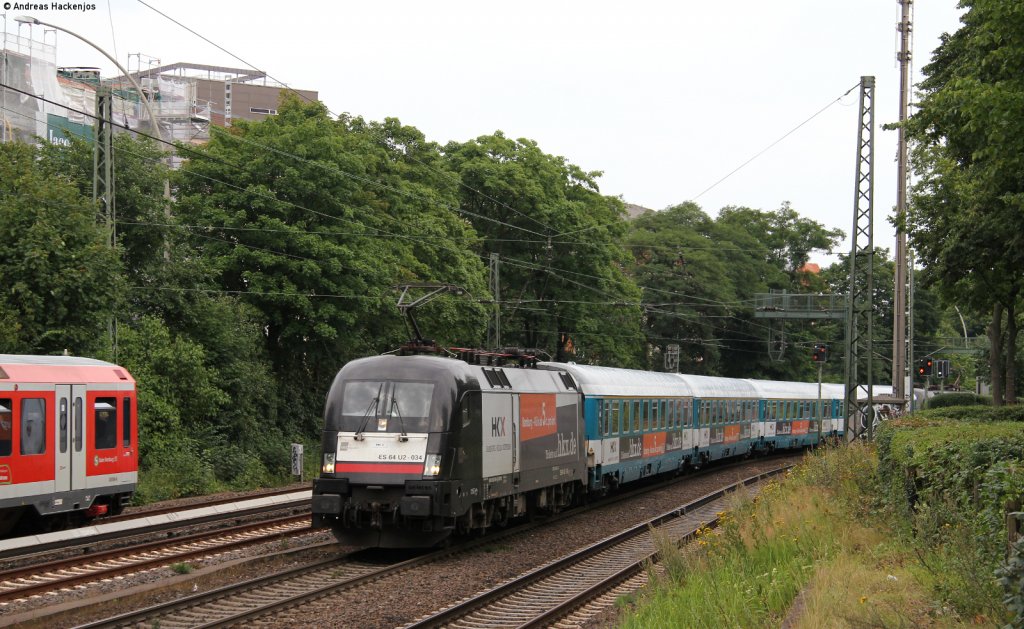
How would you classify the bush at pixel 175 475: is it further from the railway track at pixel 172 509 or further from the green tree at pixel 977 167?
the green tree at pixel 977 167

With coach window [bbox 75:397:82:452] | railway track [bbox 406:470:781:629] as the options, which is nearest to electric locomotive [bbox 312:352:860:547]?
railway track [bbox 406:470:781:629]

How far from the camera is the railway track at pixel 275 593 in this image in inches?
441

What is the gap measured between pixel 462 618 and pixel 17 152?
1794cm

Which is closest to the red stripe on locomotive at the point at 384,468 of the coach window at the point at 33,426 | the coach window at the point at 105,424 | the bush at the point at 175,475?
the coach window at the point at 33,426

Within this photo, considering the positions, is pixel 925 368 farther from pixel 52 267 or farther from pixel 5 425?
pixel 5 425

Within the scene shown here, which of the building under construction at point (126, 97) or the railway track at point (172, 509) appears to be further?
the building under construction at point (126, 97)

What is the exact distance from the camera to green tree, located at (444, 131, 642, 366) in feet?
166

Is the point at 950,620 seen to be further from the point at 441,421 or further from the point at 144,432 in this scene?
the point at 144,432

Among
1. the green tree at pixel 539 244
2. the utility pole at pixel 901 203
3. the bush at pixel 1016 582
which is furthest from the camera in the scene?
the green tree at pixel 539 244

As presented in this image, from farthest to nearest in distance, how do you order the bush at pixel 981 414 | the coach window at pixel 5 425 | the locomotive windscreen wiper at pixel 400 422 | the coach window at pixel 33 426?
the bush at pixel 981 414, the coach window at pixel 33 426, the coach window at pixel 5 425, the locomotive windscreen wiper at pixel 400 422

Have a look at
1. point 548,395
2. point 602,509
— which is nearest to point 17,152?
point 548,395

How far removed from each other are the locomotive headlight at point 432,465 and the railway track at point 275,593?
1.25 metres

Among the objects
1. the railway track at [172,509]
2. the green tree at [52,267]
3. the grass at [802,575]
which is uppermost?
the green tree at [52,267]

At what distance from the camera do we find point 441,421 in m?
16.0
